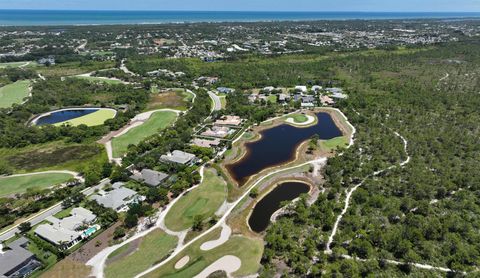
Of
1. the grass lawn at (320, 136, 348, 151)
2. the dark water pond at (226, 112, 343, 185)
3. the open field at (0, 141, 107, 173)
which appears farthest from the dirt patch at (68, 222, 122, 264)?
the grass lawn at (320, 136, 348, 151)

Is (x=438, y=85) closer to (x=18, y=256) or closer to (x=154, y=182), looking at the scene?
(x=154, y=182)

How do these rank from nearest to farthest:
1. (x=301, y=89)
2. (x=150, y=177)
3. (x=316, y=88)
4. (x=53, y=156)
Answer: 1. (x=150, y=177)
2. (x=53, y=156)
3. (x=301, y=89)
4. (x=316, y=88)

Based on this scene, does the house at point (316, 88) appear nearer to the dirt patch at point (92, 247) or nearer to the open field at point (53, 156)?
the open field at point (53, 156)

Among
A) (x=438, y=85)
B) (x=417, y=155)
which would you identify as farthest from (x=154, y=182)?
(x=438, y=85)

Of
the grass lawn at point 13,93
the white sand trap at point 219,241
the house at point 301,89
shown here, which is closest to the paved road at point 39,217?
the white sand trap at point 219,241

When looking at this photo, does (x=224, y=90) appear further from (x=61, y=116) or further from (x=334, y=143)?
(x=61, y=116)

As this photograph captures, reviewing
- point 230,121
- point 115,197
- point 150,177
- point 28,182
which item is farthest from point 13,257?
point 230,121
